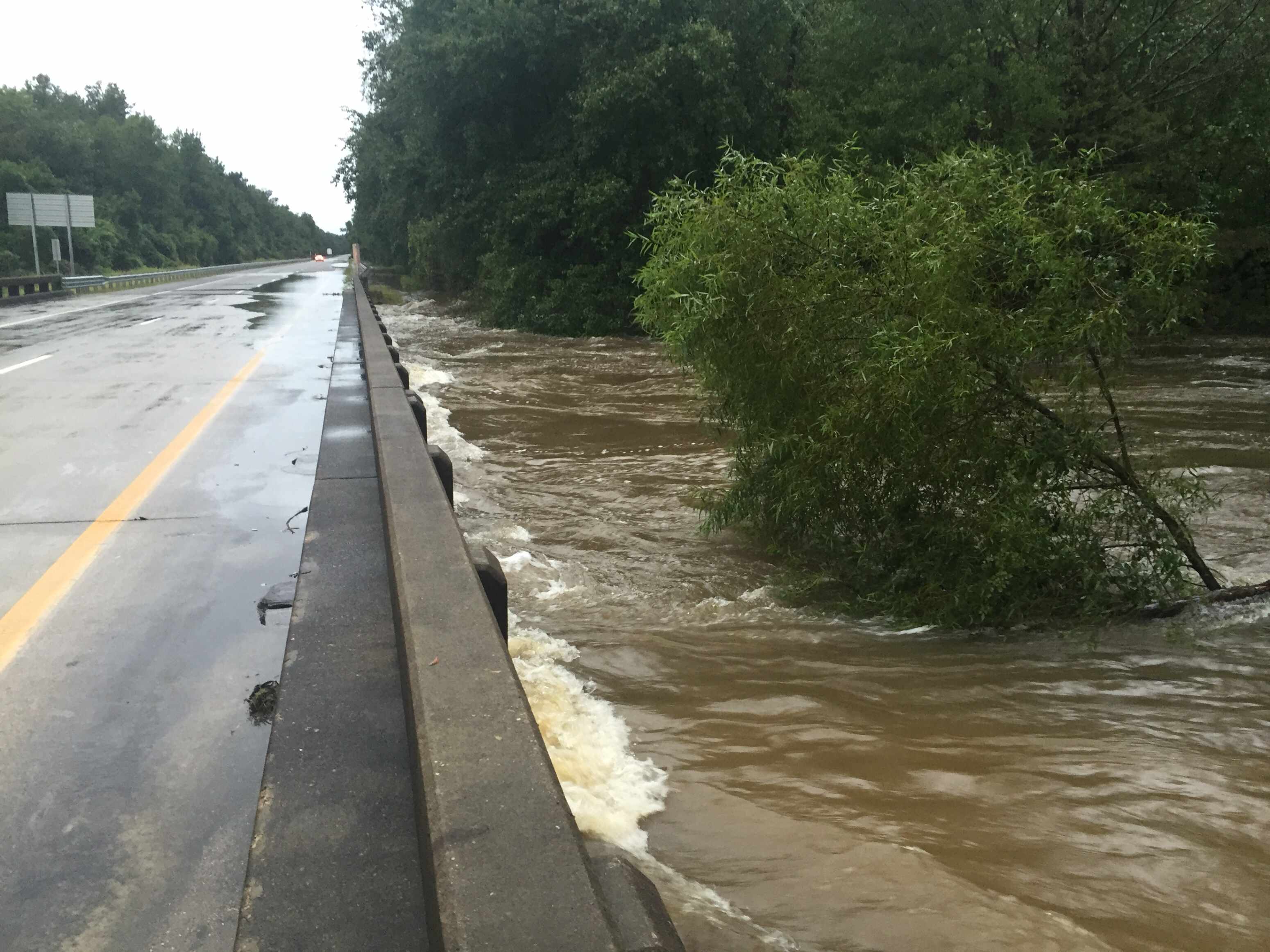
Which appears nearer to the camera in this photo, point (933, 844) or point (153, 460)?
point (933, 844)

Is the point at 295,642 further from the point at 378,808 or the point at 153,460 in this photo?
the point at 153,460

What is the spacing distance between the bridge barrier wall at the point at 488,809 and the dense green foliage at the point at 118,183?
219 ft

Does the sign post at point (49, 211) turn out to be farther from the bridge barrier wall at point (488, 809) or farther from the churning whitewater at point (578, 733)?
the bridge barrier wall at point (488, 809)

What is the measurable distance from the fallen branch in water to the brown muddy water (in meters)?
0.09

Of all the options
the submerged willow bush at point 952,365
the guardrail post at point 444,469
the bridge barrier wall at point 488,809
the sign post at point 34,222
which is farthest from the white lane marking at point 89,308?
the bridge barrier wall at point 488,809

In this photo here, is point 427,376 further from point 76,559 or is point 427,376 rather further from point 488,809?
point 488,809

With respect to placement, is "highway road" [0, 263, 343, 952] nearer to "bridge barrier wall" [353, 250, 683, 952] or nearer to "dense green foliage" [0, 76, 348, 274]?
"bridge barrier wall" [353, 250, 683, 952]

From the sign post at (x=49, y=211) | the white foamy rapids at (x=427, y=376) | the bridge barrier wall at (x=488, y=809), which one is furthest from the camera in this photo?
the sign post at (x=49, y=211)

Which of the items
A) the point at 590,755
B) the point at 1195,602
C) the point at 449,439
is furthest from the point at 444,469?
the point at 449,439

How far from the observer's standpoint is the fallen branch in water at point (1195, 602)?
21.1 feet

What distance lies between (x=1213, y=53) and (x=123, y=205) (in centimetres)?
9481

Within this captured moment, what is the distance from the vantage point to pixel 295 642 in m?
4.25

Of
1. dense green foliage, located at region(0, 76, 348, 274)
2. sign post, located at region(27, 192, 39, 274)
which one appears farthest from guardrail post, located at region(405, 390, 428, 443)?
dense green foliage, located at region(0, 76, 348, 274)

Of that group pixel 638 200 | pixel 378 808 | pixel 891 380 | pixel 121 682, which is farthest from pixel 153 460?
pixel 638 200
